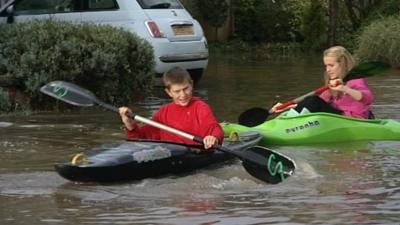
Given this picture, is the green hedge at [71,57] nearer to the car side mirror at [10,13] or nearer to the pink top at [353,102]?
the car side mirror at [10,13]

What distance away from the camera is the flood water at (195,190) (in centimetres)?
581

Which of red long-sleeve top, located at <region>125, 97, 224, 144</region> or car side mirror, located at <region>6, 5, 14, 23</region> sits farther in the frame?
car side mirror, located at <region>6, 5, 14, 23</region>

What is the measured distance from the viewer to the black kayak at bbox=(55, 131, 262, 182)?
6.76 metres

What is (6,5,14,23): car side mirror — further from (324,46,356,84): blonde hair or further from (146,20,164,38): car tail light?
(324,46,356,84): blonde hair

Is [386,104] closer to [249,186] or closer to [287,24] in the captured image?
[249,186]

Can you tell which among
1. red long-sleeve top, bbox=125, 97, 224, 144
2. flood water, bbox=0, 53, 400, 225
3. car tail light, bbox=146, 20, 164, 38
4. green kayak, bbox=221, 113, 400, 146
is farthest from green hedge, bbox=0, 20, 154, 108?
red long-sleeve top, bbox=125, 97, 224, 144

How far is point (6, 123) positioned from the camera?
1023cm

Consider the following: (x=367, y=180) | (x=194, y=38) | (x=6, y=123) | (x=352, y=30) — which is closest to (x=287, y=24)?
(x=352, y=30)

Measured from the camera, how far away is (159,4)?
46.6 ft

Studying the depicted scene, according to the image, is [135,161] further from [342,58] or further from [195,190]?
[342,58]

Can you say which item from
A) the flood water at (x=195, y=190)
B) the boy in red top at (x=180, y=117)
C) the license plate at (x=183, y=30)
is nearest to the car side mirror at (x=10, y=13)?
the license plate at (x=183, y=30)

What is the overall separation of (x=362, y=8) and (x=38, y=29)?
17.8 m

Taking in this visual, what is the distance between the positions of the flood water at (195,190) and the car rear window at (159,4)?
3.98 metres

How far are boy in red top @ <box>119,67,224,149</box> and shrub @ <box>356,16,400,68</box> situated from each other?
11686 millimetres
